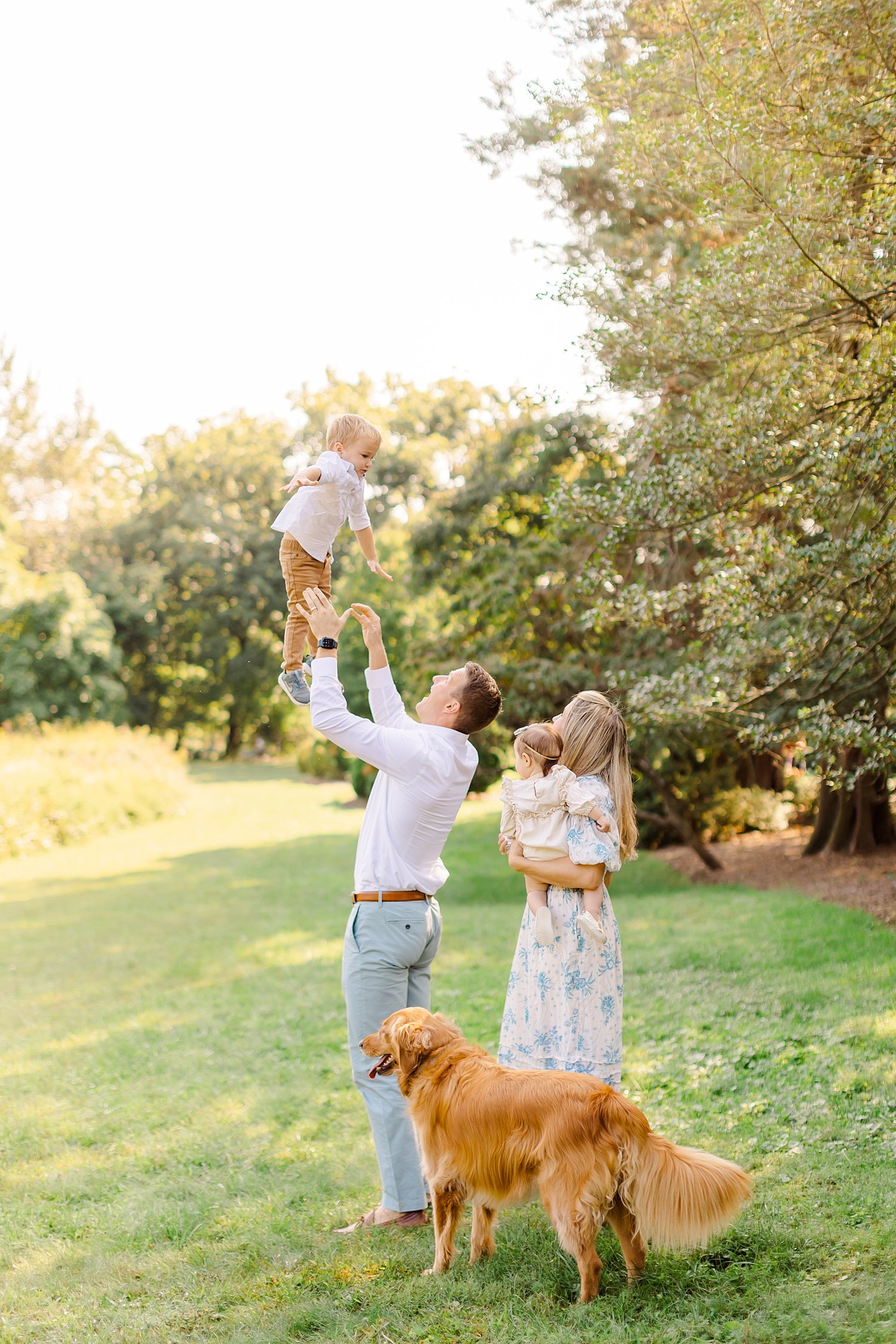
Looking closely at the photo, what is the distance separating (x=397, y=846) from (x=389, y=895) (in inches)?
7.8

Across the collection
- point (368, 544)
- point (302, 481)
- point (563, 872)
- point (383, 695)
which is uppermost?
point (302, 481)

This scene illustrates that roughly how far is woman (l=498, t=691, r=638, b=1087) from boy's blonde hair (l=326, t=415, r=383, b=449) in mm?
1310

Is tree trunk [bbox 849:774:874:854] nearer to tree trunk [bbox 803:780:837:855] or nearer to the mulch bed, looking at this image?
the mulch bed

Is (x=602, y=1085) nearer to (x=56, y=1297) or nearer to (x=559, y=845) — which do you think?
(x=559, y=845)

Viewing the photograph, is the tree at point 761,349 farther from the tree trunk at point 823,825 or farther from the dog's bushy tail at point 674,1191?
the tree trunk at point 823,825

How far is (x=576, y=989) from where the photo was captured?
3.80 metres

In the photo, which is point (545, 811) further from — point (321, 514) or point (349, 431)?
point (349, 431)

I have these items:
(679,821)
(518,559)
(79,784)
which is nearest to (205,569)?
(79,784)

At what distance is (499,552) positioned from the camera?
44.5 ft

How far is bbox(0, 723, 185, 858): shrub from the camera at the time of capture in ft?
60.3

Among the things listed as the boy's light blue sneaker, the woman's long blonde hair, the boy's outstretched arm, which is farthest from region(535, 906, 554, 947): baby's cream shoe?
the boy's outstretched arm

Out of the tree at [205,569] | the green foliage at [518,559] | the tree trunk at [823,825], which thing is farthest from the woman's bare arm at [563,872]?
the tree at [205,569]

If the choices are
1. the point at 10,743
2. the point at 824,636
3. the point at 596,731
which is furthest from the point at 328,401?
the point at 596,731

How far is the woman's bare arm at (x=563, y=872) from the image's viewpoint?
12.3ft
